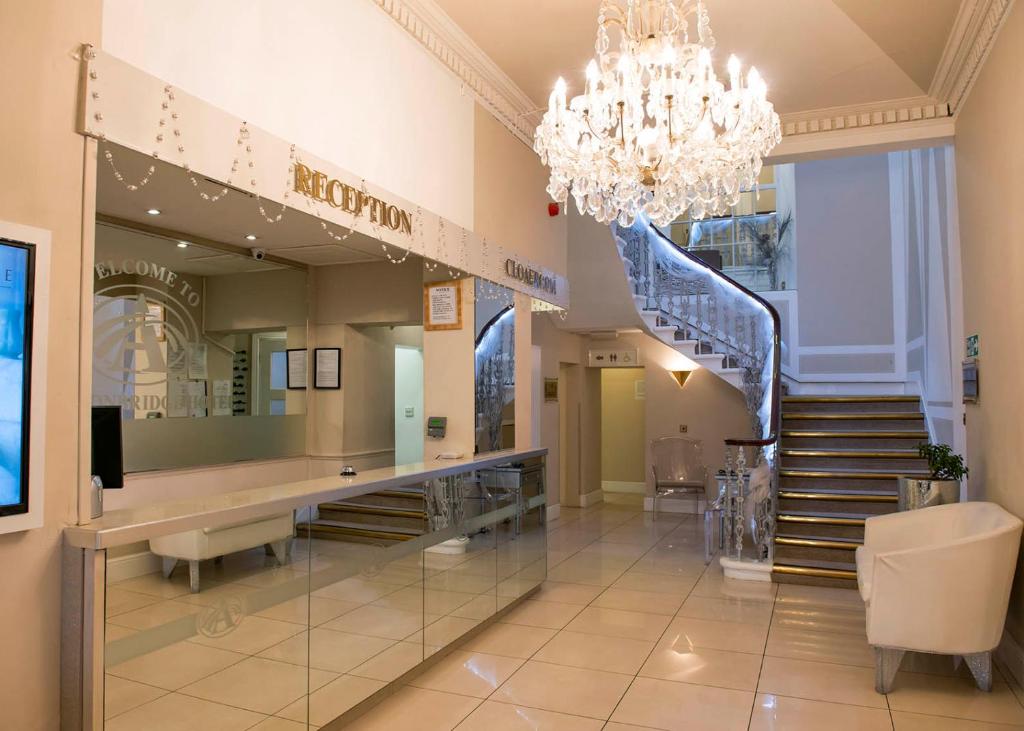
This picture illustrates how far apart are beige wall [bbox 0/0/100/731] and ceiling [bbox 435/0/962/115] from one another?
2.66m

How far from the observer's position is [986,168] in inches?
190

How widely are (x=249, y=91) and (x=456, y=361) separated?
263cm

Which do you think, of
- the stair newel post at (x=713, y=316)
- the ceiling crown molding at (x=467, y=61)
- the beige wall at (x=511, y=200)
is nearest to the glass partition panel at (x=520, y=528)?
the beige wall at (x=511, y=200)

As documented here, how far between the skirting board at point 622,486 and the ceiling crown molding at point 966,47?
826 cm

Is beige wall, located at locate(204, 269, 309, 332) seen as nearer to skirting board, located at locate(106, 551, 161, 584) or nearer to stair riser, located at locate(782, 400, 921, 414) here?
skirting board, located at locate(106, 551, 161, 584)

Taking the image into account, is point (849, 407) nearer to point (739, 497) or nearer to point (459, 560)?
point (739, 497)

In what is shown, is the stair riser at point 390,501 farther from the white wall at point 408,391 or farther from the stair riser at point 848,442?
the stair riser at point 848,442

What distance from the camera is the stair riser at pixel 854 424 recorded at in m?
8.30

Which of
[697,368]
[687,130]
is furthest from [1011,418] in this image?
[697,368]

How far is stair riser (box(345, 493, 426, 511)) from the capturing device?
11.8 ft

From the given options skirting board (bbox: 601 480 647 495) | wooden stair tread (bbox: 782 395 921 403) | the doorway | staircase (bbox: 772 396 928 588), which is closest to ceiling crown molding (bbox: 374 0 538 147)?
the doorway

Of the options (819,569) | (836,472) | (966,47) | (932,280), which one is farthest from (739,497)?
(966,47)

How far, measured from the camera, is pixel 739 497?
6.77m

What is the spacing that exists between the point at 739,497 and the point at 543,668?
10.5 feet
